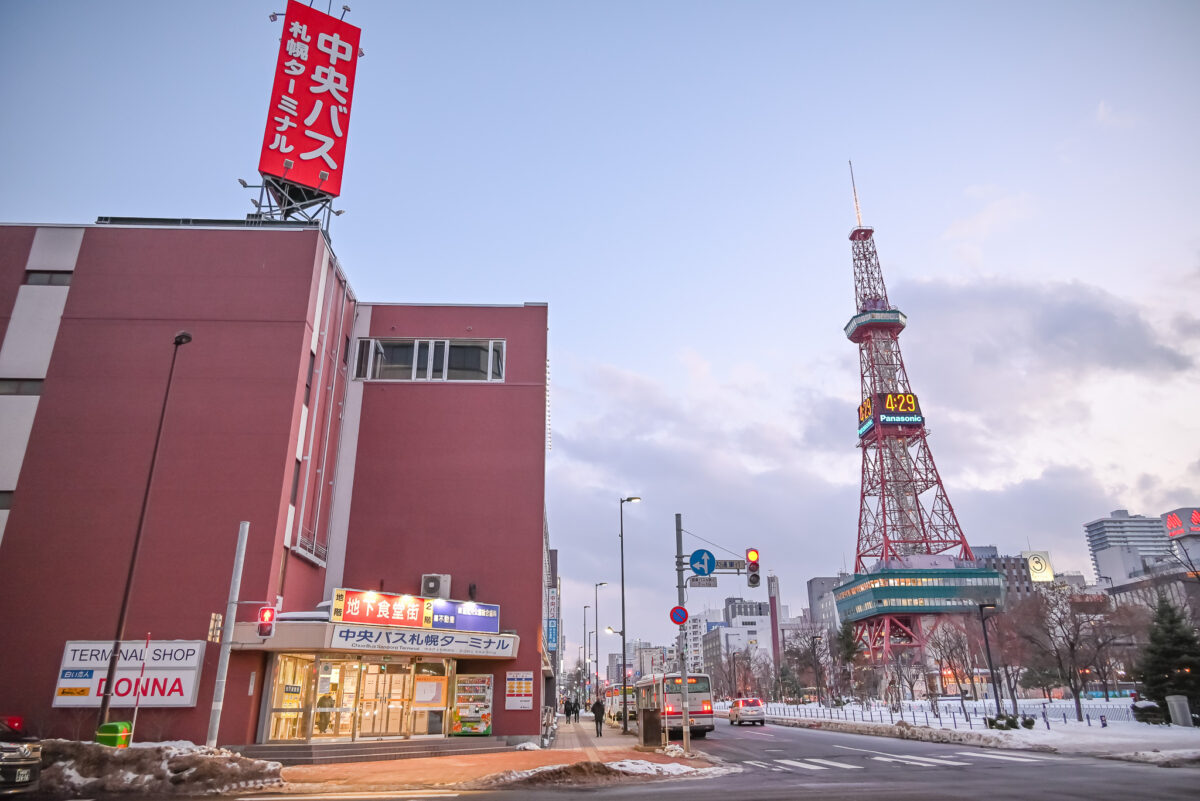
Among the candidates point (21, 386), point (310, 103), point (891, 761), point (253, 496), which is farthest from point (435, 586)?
point (310, 103)

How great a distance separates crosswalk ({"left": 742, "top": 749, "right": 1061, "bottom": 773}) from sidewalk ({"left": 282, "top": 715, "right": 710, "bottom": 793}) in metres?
2.09

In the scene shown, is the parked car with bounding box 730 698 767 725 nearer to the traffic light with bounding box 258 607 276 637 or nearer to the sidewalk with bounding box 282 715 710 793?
the sidewalk with bounding box 282 715 710 793

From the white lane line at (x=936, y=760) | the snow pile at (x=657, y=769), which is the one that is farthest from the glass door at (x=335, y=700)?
the white lane line at (x=936, y=760)

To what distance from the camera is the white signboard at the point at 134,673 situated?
829 inches

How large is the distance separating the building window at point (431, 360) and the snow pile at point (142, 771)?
18341mm

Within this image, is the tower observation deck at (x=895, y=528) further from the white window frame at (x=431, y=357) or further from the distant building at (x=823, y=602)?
the white window frame at (x=431, y=357)

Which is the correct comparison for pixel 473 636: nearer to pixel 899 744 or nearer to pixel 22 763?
pixel 22 763

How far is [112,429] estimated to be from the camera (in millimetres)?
24094

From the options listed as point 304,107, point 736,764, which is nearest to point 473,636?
point 736,764

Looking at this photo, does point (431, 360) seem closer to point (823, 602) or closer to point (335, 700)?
point (335, 700)

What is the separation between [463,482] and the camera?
29984 millimetres

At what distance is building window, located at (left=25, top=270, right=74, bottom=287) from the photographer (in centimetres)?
2603

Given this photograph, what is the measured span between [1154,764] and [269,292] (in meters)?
30.8

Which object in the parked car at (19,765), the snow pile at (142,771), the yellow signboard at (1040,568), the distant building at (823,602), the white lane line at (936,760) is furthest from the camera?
the distant building at (823,602)
